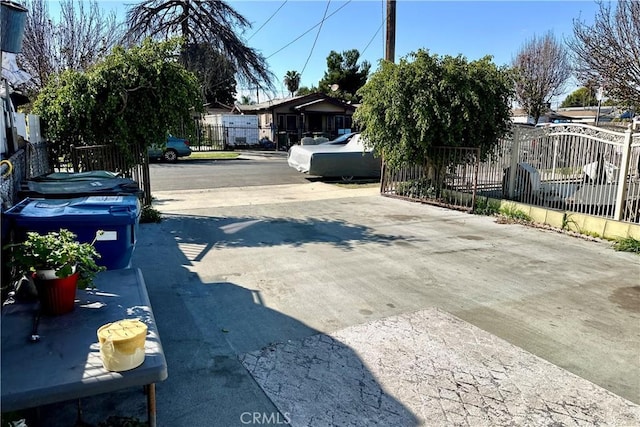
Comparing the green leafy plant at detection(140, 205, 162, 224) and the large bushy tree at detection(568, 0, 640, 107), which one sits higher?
the large bushy tree at detection(568, 0, 640, 107)

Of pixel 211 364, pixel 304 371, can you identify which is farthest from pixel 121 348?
pixel 304 371

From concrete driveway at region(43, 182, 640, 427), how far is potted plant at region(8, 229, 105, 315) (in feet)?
2.18

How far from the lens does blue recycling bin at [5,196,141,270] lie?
350 centimetres

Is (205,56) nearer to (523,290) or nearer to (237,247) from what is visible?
(237,247)

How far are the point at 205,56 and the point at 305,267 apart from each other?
80.3ft

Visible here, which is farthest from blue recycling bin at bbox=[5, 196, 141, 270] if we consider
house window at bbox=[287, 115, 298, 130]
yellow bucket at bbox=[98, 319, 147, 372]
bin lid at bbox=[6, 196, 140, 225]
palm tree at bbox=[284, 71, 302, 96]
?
palm tree at bbox=[284, 71, 302, 96]

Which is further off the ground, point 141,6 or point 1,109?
point 141,6

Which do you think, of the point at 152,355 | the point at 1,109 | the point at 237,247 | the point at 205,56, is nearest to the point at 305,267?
the point at 237,247

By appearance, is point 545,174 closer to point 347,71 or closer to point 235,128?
point 235,128

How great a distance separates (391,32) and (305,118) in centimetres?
1996

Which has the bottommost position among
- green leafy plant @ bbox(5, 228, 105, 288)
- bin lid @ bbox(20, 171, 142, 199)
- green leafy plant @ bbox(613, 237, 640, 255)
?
green leafy plant @ bbox(613, 237, 640, 255)

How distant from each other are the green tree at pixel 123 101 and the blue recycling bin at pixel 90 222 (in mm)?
4055

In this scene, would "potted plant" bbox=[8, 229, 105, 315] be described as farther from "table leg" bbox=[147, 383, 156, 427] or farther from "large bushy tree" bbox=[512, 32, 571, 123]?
"large bushy tree" bbox=[512, 32, 571, 123]

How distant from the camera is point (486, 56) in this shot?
9836 millimetres
